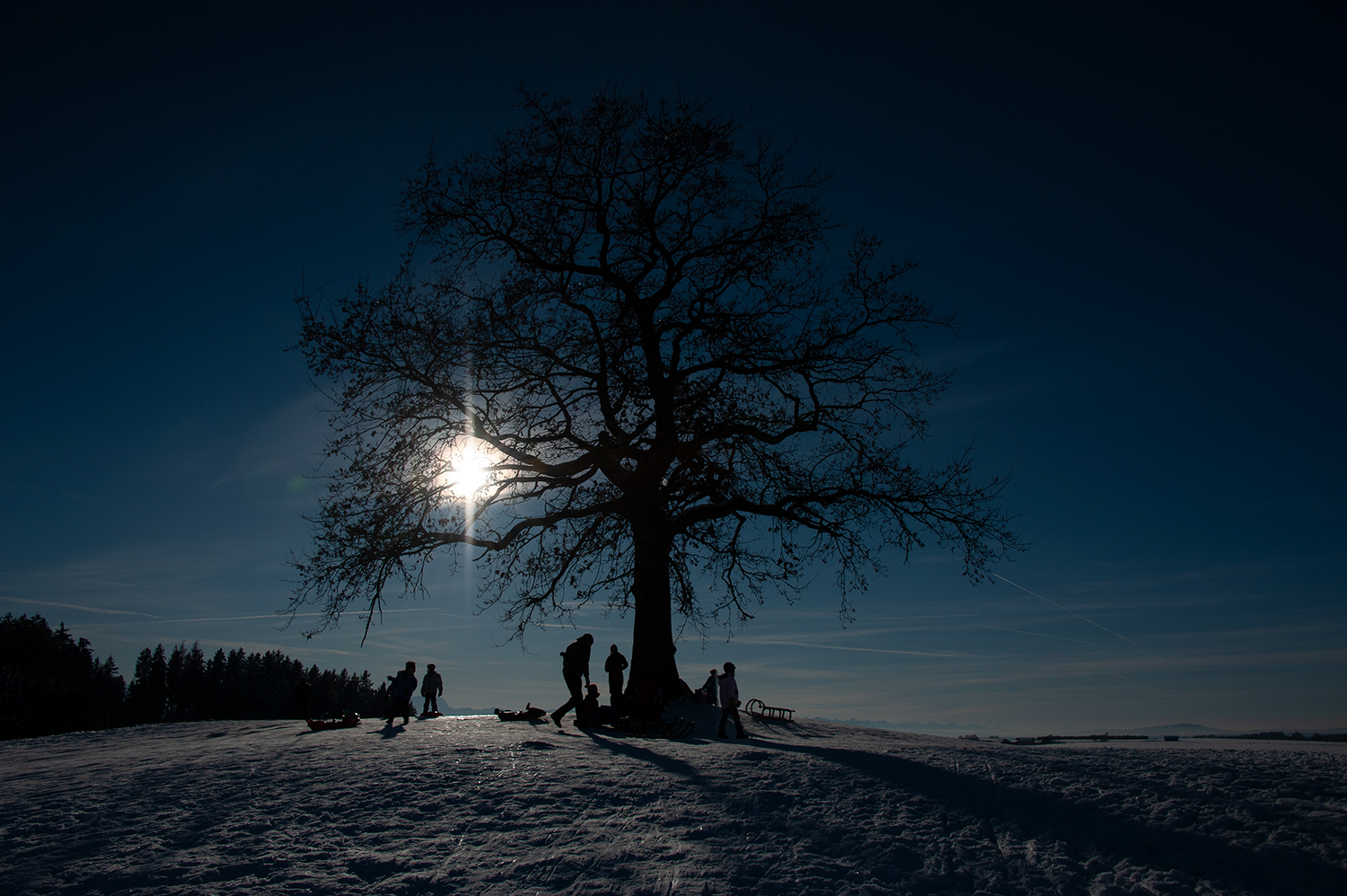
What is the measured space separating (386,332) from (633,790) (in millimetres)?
12923

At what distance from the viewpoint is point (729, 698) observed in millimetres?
13922

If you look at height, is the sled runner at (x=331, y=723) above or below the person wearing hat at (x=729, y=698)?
below

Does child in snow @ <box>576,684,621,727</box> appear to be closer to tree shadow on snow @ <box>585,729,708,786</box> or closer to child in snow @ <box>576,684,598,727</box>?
child in snow @ <box>576,684,598,727</box>

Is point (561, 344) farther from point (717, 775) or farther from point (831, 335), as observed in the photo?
point (717, 775)

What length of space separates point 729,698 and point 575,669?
3.36 metres

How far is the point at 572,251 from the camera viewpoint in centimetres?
1842

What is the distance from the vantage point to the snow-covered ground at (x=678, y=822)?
5.68 metres

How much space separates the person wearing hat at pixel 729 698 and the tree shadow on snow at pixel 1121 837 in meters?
5.04

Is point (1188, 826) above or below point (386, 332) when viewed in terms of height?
below

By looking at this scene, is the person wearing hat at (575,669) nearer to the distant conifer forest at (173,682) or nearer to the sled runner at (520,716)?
the sled runner at (520,716)

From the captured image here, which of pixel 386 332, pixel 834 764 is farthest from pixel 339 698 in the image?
pixel 834 764

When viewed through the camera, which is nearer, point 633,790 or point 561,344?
point 633,790

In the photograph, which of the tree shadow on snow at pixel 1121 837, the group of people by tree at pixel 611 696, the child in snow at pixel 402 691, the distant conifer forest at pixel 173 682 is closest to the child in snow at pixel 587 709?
the group of people by tree at pixel 611 696

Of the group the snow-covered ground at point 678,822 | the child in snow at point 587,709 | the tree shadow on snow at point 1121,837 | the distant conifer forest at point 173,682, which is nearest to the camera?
the snow-covered ground at point 678,822
